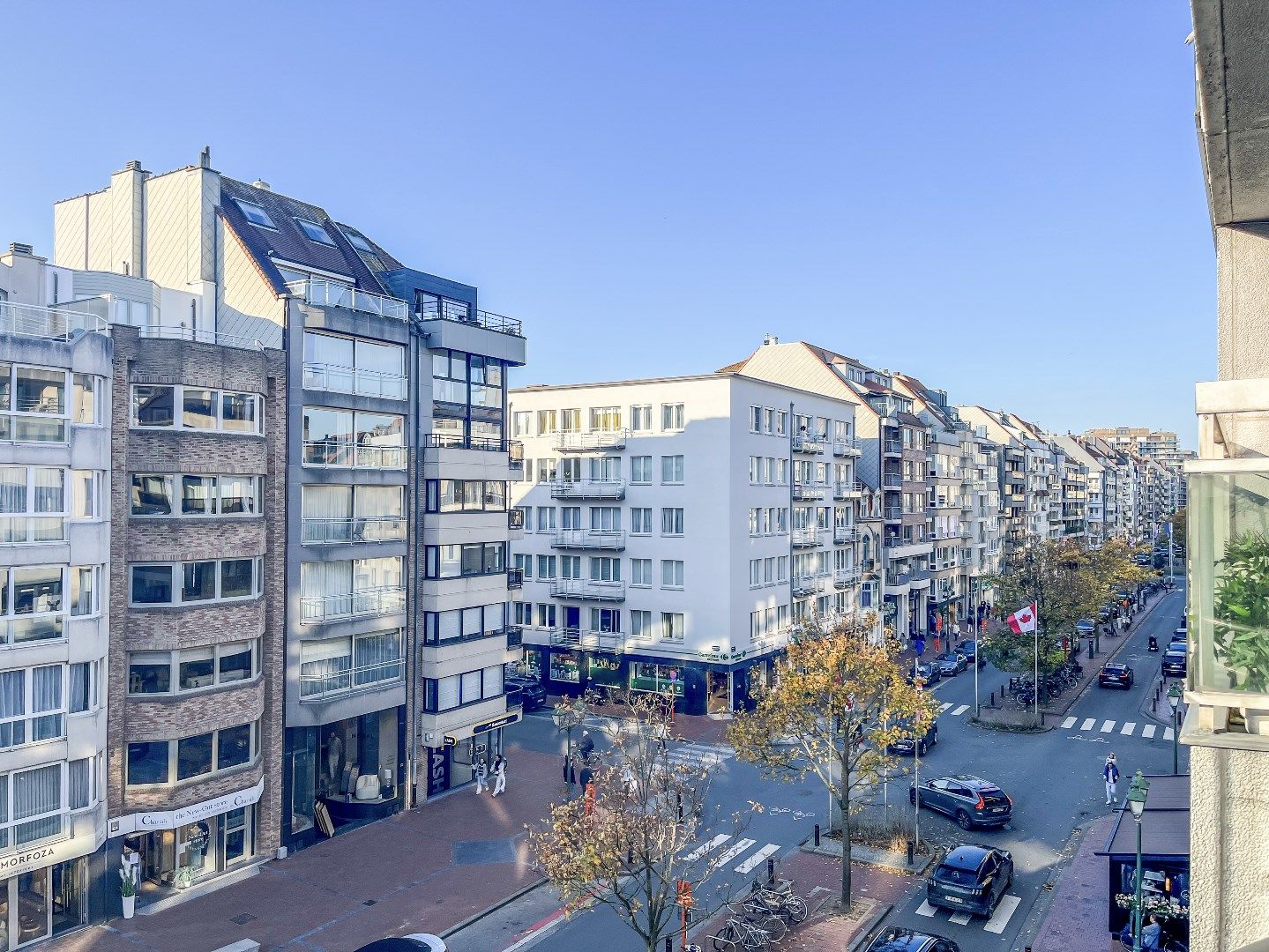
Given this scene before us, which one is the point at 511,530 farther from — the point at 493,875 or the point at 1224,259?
the point at 1224,259

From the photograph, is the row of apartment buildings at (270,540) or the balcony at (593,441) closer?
the row of apartment buildings at (270,540)

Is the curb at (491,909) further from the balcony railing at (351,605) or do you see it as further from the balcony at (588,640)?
the balcony at (588,640)

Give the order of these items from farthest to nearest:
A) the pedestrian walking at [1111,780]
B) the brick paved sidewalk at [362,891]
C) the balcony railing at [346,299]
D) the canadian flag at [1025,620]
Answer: the canadian flag at [1025,620]
the pedestrian walking at [1111,780]
the balcony railing at [346,299]
the brick paved sidewalk at [362,891]

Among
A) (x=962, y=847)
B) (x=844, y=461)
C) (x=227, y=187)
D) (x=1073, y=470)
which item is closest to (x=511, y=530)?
(x=227, y=187)

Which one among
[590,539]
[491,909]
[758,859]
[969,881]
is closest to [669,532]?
[590,539]

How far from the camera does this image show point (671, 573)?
48906 millimetres

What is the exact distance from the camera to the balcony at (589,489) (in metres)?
50.4

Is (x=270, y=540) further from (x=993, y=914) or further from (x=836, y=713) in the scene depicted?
(x=993, y=914)

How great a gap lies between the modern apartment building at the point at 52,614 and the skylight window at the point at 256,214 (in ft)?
31.2

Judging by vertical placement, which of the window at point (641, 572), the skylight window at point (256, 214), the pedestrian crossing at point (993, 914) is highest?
the skylight window at point (256, 214)

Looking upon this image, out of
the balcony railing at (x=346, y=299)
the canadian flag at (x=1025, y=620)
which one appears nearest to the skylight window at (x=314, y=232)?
the balcony railing at (x=346, y=299)

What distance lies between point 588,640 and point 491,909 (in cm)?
2674

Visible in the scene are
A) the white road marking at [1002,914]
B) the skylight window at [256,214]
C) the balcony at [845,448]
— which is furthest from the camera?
the balcony at [845,448]

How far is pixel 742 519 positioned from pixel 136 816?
3078 cm
